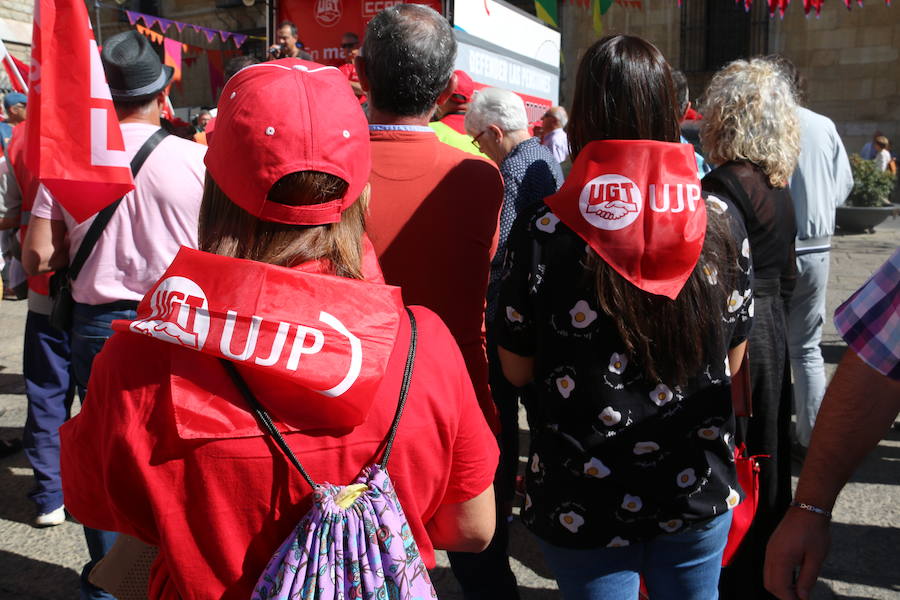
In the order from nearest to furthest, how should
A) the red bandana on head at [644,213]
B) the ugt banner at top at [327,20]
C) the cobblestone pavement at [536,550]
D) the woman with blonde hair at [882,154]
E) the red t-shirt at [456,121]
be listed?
the red bandana on head at [644,213]
the cobblestone pavement at [536,550]
the red t-shirt at [456,121]
the ugt banner at top at [327,20]
the woman with blonde hair at [882,154]

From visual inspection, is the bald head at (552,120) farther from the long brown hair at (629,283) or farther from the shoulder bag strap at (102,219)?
the long brown hair at (629,283)

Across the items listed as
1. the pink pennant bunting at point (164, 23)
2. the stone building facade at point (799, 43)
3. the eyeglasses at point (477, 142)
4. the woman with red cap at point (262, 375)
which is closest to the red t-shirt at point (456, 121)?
the eyeglasses at point (477, 142)

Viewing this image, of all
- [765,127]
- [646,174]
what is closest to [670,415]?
[646,174]

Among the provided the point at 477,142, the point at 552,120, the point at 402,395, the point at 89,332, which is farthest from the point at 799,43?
the point at 402,395

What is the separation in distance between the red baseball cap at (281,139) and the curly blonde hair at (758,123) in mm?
1776

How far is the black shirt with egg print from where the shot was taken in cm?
164

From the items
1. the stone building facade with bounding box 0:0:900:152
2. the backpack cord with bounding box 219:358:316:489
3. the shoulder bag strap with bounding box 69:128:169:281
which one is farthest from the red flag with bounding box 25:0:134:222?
the stone building facade with bounding box 0:0:900:152

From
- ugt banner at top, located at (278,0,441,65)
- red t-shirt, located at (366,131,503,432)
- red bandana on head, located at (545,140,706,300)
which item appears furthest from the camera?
ugt banner at top, located at (278,0,441,65)

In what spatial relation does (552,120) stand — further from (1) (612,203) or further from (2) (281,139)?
(2) (281,139)

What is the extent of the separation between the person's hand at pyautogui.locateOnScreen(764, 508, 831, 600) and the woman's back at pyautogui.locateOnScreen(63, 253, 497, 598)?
67cm

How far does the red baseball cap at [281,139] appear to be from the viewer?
1.15 meters

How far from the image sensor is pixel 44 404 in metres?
3.39

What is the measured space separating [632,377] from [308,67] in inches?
35.8

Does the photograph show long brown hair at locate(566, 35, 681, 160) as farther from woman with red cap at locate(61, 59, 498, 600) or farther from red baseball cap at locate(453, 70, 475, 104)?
red baseball cap at locate(453, 70, 475, 104)
